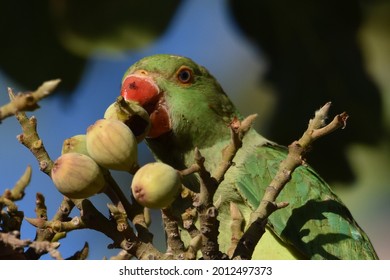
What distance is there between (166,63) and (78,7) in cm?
60

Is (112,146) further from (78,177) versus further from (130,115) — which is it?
(130,115)

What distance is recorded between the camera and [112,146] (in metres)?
1.37

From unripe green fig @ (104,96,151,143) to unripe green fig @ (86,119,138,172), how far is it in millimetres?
113

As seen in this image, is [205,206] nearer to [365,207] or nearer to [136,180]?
[136,180]

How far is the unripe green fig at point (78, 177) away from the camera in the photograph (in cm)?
135

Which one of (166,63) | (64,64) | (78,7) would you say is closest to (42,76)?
(64,64)

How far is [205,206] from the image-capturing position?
1.32m

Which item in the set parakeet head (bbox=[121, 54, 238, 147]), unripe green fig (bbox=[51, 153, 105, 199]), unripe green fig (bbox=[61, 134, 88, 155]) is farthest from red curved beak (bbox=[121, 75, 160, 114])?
unripe green fig (bbox=[51, 153, 105, 199])

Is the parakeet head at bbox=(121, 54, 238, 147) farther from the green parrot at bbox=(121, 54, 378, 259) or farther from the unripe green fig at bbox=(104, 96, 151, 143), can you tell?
the unripe green fig at bbox=(104, 96, 151, 143)

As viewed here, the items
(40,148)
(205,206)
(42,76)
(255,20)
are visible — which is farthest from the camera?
(255,20)

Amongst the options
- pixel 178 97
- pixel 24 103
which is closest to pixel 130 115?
pixel 24 103

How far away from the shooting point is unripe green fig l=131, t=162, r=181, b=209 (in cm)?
130

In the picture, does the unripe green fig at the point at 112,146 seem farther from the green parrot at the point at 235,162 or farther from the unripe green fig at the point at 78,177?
the green parrot at the point at 235,162

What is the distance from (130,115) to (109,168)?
184 mm
